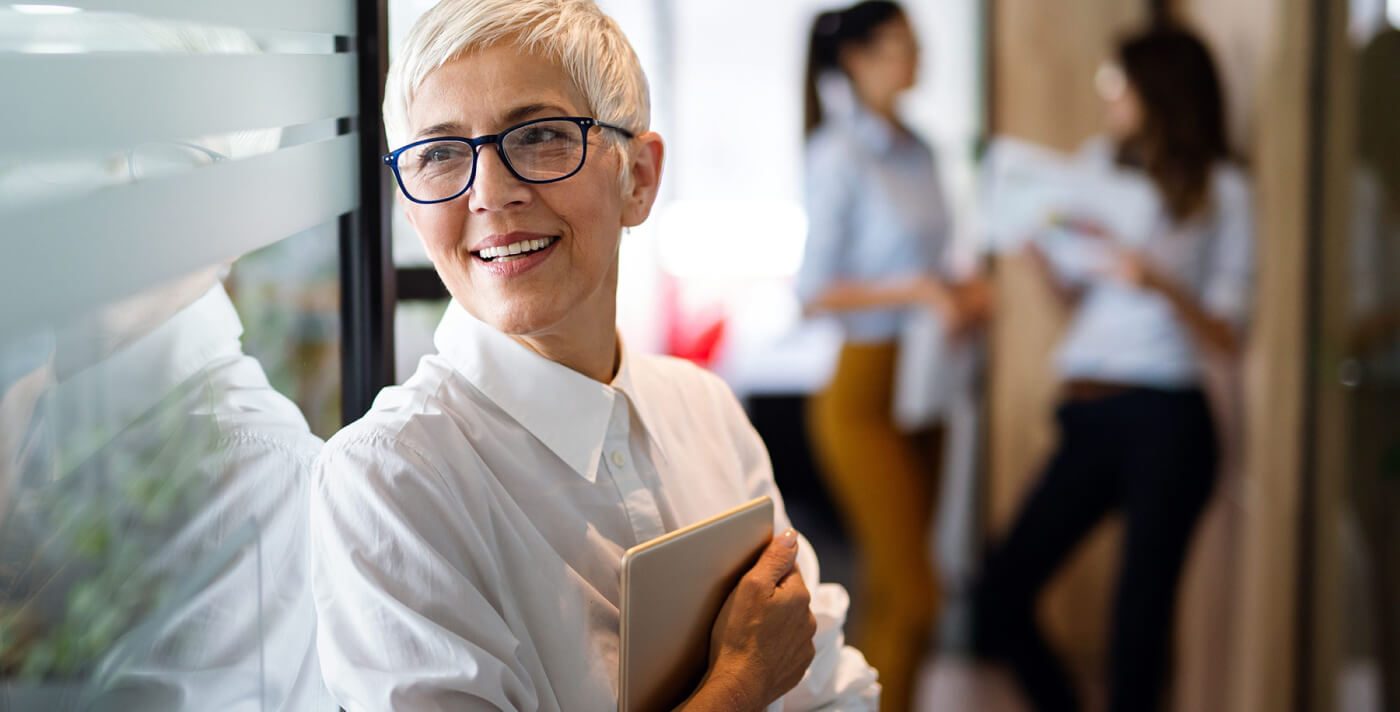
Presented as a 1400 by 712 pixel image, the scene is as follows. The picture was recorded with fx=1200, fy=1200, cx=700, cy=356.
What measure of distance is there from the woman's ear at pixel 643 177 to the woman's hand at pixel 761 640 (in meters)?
0.35

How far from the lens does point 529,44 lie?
1.01 m

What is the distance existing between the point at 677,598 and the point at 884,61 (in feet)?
8.38

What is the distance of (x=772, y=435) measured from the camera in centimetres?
371

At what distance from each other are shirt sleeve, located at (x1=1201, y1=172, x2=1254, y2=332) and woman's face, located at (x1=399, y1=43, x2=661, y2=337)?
8.08 feet

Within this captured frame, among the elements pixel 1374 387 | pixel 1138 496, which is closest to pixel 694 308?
pixel 1138 496

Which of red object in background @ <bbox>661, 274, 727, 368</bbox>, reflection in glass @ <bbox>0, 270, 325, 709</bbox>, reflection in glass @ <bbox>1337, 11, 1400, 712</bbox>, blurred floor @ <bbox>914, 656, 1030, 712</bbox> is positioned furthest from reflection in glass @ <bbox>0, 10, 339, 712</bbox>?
blurred floor @ <bbox>914, 656, 1030, 712</bbox>

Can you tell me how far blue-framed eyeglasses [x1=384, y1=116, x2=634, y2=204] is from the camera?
1.01 meters

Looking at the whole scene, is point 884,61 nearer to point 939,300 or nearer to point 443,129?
point 939,300

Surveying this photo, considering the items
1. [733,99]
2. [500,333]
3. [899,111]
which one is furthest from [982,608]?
[500,333]

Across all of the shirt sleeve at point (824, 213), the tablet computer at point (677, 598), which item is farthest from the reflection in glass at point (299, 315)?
the shirt sleeve at point (824, 213)

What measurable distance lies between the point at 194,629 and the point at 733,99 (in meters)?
2.90

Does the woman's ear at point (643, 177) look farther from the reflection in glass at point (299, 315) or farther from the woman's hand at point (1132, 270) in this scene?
the woman's hand at point (1132, 270)

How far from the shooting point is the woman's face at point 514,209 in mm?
1001

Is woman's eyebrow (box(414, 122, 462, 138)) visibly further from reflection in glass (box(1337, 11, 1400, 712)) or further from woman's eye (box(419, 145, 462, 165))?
reflection in glass (box(1337, 11, 1400, 712))
